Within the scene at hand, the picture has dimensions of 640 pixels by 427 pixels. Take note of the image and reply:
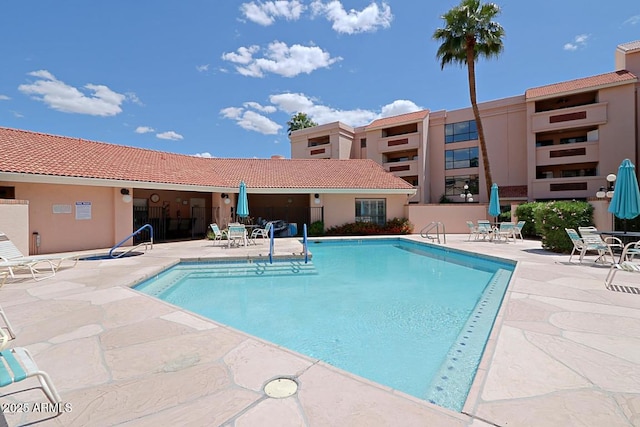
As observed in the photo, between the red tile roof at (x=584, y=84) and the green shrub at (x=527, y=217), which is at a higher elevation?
the red tile roof at (x=584, y=84)

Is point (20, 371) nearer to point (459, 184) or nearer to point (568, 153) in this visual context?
point (568, 153)

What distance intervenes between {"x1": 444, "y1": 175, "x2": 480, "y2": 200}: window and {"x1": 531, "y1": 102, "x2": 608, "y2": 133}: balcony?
6.82 m

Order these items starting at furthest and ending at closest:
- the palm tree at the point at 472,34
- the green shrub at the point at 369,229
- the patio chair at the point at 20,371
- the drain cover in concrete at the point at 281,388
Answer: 1. the palm tree at the point at 472,34
2. the green shrub at the point at 369,229
3. the drain cover in concrete at the point at 281,388
4. the patio chair at the point at 20,371

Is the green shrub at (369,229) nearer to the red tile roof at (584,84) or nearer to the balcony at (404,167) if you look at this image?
the balcony at (404,167)

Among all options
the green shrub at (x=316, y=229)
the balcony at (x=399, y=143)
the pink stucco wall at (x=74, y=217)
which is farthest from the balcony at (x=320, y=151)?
the pink stucco wall at (x=74, y=217)

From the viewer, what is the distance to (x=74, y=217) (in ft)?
41.2

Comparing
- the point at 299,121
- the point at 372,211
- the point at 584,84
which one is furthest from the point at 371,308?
the point at 299,121

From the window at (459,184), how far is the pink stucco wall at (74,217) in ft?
99.3

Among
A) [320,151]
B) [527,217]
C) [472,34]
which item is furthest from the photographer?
[320,151]

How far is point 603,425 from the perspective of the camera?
2.34 meters

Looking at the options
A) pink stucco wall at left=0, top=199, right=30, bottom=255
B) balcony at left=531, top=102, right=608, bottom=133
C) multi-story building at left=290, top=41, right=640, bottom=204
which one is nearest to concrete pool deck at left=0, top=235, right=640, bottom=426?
pink stucco wall at left=0, top=199, right=30, bottom=255

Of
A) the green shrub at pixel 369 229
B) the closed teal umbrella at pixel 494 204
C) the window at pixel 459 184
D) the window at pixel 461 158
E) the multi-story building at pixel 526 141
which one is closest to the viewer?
the closed teal umbrella at pixel 494 204

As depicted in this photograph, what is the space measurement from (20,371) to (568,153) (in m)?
34.5

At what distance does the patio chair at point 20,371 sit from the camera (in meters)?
2.12
